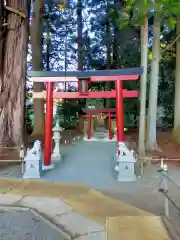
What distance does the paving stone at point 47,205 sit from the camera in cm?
352

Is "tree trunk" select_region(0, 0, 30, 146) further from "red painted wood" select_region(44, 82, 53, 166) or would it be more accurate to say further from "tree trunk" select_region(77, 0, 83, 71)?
"tree trunk" select_region(77, 0, 83, 71)

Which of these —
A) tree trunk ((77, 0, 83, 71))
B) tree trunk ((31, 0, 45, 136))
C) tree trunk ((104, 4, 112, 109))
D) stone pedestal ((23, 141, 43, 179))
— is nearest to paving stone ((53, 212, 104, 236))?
stone pedestal ((23, 141, 43, 179))

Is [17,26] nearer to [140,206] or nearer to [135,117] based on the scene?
[140,206]

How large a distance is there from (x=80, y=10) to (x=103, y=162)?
13068mm

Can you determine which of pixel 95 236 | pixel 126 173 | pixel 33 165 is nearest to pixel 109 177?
pixel 126 173

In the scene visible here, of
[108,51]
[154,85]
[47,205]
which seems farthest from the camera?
[108,51]

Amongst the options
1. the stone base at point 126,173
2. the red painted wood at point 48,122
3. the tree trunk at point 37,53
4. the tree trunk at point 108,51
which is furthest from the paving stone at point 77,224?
the tree trunk at point 108,51

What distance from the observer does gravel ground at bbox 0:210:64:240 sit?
340 centimetres

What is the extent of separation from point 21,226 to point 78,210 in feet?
2.34

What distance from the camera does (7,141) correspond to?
8422 millimetres

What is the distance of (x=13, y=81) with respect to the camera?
28.0 feet

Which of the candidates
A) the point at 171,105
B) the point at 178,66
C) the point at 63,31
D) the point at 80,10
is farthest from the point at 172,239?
the point at 63,31

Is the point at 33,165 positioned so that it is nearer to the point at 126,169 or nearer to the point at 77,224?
the point at 126,169

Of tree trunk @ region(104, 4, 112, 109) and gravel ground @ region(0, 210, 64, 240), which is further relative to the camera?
tree trunk @ region(104, 4, 112, 109)
